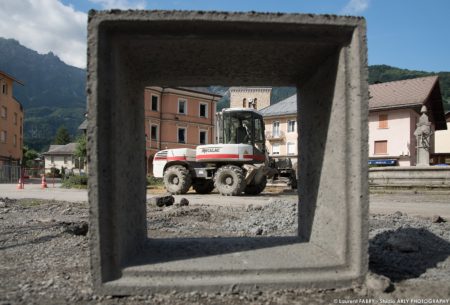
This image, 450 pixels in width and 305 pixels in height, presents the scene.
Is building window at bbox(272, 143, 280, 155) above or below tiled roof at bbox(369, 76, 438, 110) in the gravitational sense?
below

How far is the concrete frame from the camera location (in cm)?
244

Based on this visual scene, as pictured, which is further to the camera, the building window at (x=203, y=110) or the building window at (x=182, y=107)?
the building window at (x=203, y=110)

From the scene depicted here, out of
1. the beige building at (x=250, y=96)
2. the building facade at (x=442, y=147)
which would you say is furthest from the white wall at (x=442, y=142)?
the beige building at (x=250, y=96)

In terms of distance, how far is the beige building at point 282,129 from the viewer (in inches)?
1612

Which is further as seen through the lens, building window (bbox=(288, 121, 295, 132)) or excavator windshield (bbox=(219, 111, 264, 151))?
building window (bbox=(288, 121, 295, 132))

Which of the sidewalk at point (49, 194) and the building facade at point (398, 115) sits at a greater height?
the building facade at point (398, 115)

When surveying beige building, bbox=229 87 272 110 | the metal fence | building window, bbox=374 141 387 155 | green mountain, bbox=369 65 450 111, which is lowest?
the metal fence

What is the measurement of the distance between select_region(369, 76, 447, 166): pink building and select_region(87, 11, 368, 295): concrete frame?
1224 inches

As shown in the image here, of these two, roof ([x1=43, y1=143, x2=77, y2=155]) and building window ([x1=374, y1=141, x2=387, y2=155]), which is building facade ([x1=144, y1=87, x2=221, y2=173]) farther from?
roof ([x1=43, y1=143, x2=77, y2=155])

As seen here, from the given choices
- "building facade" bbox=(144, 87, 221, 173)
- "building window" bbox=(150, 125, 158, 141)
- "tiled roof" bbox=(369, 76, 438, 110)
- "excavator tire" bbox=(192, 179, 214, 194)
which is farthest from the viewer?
"building window" bbox=(150, 125, 158, 141)

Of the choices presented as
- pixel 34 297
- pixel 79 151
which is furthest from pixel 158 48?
pixel 79 151

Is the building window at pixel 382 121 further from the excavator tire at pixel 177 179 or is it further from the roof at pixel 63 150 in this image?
the roof at pixel 63 150

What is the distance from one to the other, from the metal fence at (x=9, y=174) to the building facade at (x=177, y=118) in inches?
445

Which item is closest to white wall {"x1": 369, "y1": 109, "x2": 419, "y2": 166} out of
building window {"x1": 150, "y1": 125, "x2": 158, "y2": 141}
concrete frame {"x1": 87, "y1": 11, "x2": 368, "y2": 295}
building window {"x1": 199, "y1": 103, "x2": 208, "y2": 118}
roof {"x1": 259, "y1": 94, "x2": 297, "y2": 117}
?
roof {"x1": 259, "y1": 94, "x2": 297, "y2": 117}
